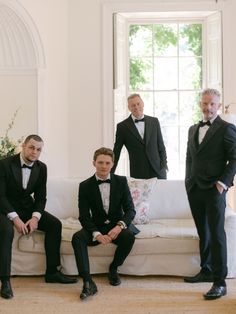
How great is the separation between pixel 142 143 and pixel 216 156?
1442mm

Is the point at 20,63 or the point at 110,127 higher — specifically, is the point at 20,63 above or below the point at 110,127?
above

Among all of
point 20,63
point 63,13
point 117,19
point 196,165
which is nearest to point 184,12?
point 117,19

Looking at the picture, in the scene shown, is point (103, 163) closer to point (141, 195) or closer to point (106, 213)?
point (106, 213)

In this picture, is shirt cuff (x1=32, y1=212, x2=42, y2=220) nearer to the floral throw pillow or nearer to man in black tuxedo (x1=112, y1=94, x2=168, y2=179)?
the floral throw pillow

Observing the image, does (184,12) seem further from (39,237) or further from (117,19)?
(39,237)

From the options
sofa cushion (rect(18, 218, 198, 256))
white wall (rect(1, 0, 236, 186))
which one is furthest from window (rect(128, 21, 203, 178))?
sofa cushion (rect(18, 218, 198, 256))

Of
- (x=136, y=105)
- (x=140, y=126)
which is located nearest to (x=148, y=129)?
(x=140, y=126)

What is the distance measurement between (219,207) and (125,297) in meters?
0.93

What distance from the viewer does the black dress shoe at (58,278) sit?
4.09m

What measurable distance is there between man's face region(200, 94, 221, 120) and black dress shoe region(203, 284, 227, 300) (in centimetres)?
120

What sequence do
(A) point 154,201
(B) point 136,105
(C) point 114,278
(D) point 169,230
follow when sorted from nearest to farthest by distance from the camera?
1. (C) point 114,278
2. (D) point 169,230
3. (A) point 154,201
4. (B) point 136,105

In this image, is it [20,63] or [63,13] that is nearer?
[20,63]

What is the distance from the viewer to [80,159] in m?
7.00

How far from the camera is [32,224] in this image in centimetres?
412
